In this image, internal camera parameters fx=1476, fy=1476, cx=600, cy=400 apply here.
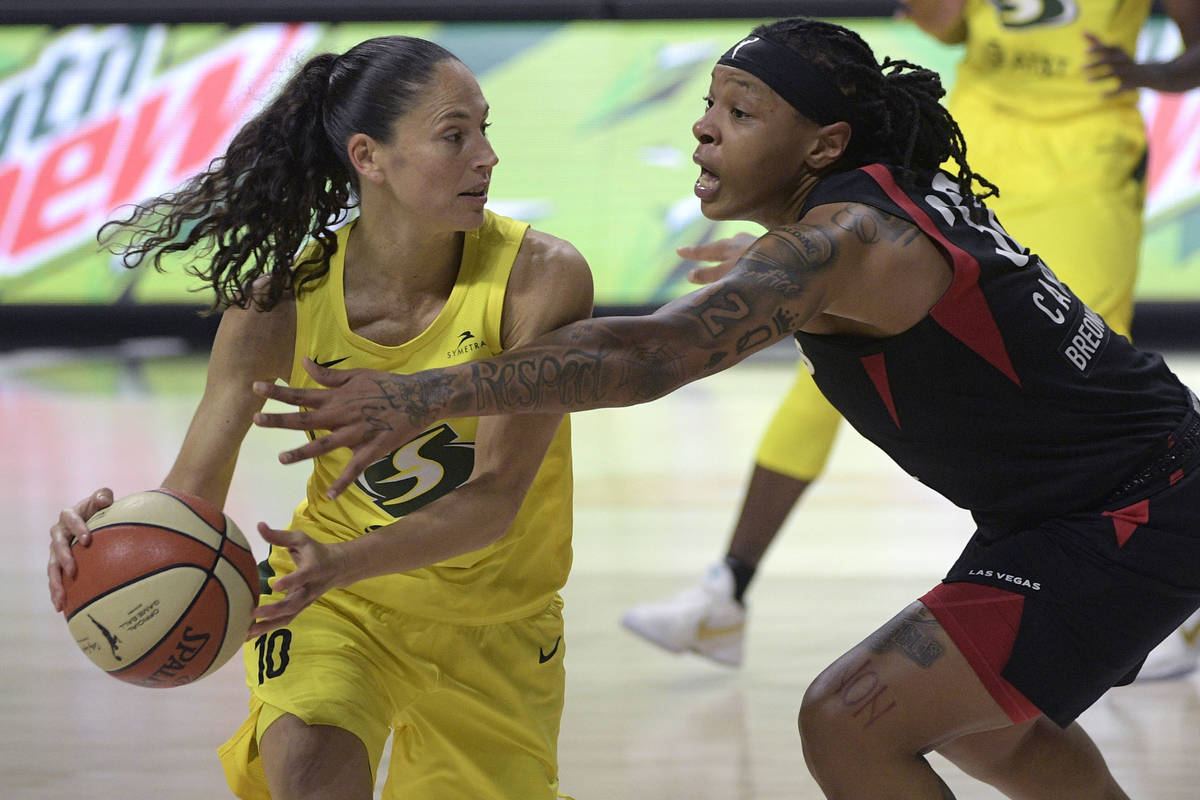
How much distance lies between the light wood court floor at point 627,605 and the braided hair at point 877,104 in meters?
1.50

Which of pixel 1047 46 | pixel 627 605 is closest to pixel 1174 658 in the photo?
pixel 627 605

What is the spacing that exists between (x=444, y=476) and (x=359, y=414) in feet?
2.44

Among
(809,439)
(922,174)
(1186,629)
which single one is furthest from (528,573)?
(1186,629)

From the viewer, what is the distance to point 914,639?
7.60 feet

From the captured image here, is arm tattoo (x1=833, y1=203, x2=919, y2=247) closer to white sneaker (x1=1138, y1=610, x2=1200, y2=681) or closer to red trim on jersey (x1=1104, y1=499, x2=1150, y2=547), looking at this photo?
red trim on jersey (x1=1104, y1=499, x2=1150, y2=547)

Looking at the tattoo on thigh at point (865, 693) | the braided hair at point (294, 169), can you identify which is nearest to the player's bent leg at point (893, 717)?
the tattoo on thigh at point (865, 693)

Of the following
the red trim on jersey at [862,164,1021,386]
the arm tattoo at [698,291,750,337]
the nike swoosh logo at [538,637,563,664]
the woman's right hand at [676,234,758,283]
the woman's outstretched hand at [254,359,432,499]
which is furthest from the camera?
the woman's right hand at [676,234,758,283]

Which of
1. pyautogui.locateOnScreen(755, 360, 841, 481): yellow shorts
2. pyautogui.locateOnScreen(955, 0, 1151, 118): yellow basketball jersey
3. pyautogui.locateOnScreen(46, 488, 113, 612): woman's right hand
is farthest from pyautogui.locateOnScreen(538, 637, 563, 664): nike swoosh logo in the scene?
pyautogui.locateOnScreen(955, 0, 1151, 118): yellow basketball jersey

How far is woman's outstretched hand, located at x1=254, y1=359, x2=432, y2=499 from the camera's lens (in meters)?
1.90

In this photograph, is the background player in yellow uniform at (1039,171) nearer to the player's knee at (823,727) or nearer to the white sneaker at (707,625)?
the white sneaker at (707,625)

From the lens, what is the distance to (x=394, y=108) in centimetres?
→ 254

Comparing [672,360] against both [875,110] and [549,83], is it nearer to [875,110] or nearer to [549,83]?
[875,110]

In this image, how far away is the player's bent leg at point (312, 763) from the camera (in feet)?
7.60

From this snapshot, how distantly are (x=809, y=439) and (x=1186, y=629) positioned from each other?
A: 1.17m
